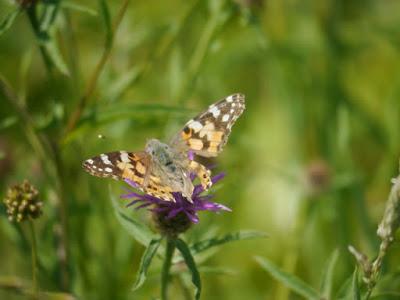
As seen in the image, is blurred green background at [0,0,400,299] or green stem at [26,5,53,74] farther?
blurred green background at [0,0,400,299]

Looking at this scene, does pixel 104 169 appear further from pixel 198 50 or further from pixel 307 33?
pixel 307 33

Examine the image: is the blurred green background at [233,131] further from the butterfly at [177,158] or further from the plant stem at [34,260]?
the plant stem at [34,260]

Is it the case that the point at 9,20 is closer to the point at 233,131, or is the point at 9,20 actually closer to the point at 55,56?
the point at 55,56

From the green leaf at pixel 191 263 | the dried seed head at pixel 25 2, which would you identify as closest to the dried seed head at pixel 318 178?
the green leaf at pixel 191 263

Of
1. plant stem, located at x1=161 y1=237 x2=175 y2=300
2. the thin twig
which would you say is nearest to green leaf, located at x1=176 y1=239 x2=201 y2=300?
plant stem, located at x1=161 y1=237 x2=175 y2=300

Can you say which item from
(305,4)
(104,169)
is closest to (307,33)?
(305,4)

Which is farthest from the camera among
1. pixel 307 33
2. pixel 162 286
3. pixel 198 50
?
pixel 307 33

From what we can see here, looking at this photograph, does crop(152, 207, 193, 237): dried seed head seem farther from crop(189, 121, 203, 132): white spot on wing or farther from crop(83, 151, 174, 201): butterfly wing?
crop(189, 121, 203, 132): white spot on wing
